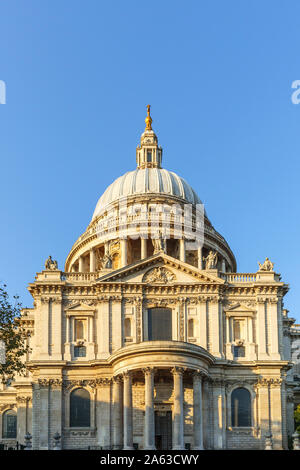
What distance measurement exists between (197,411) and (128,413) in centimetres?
551

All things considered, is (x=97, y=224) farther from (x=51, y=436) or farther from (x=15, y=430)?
(x=51, y=436)

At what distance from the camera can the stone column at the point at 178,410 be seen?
246 feet

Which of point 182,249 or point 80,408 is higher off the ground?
point 182,249

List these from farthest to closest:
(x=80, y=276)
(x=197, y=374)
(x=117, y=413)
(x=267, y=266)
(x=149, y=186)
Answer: (x=149, y=186), (x=267, y=266), (x=80, y=276), (x=117, y=413), (x=197, y=374)

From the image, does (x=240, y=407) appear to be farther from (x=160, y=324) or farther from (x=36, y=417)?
(x=36, y=417)

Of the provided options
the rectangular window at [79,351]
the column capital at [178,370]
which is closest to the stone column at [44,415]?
the rectangular window at [79,351]

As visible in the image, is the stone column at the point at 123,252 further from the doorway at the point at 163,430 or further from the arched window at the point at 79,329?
the doorway at the point at 163,430

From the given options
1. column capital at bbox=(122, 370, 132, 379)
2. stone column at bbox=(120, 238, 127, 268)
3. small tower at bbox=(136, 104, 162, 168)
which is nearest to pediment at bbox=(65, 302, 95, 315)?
column capital at bbox=(122, 370, 132, 379)

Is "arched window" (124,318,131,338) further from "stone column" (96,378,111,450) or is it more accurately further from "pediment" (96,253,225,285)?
"stone column" (96,378,111,450)

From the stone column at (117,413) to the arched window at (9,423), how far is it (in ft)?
60.9

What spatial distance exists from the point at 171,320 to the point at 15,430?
71.4 ft

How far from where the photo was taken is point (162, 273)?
84.7 meters

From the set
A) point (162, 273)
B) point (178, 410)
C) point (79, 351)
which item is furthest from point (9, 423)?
point (178, 410)

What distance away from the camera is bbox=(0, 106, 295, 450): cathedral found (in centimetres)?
7800
